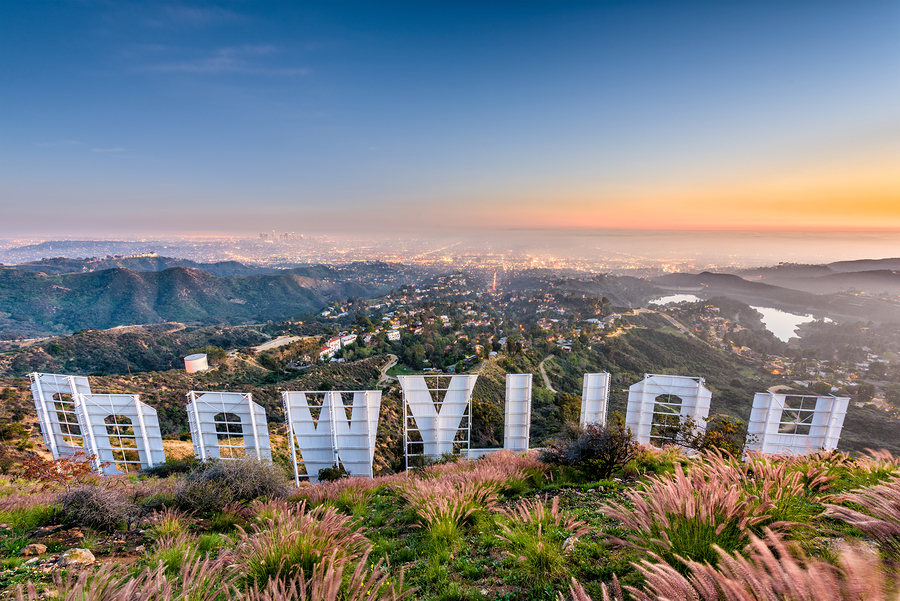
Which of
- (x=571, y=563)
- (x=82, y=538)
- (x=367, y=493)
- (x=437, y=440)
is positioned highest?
(x=571, y=563)

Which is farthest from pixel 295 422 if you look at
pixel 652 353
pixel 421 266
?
pixel 421 266

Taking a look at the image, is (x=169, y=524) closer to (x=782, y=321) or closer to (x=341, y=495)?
(x=341, y=495)

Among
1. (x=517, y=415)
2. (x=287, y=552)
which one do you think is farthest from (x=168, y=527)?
(x=517, y=415)

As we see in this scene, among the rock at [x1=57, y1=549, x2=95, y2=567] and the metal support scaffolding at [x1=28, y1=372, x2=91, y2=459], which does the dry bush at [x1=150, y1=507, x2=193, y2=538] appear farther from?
the metal support scaffolding at [x1=28, y1=372, x2=91, y2=459]

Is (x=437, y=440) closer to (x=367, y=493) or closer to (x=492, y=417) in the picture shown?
(x=367, y=493)

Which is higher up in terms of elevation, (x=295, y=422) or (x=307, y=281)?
(x=295, y=422)

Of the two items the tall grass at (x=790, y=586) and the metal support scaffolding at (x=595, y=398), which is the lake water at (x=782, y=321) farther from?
the tall grass at (x=790, y=586)

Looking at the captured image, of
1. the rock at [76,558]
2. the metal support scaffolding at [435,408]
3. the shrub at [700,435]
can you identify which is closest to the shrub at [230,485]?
the rock at [76,558]
